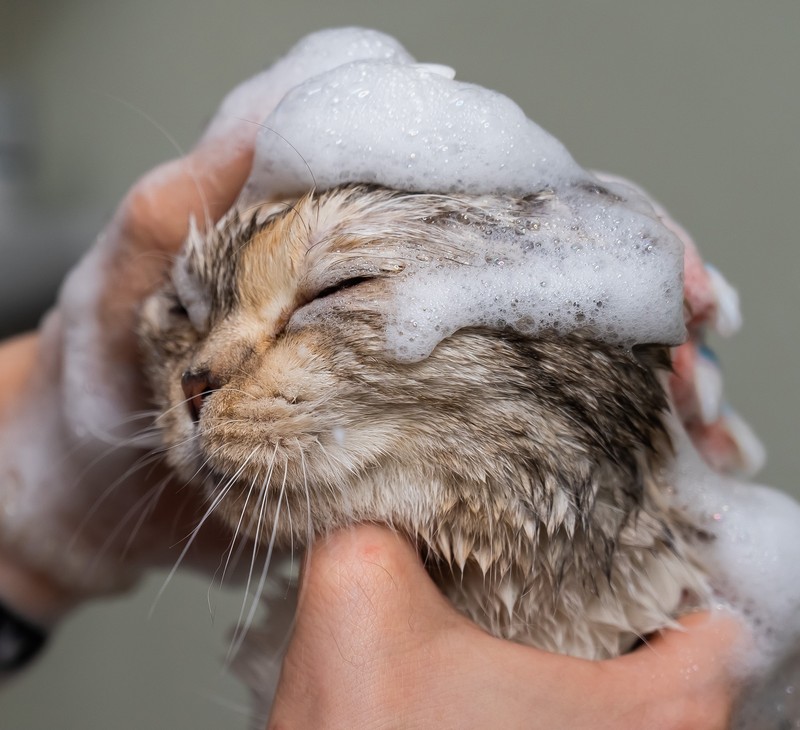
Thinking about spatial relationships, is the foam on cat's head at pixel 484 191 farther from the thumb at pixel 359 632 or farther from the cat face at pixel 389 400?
the thumb at pixel 359 632

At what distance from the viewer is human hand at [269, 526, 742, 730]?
0.72 m

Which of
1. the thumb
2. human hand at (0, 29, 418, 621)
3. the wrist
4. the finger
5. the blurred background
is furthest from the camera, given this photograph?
the blurred background

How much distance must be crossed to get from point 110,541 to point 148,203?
563mm

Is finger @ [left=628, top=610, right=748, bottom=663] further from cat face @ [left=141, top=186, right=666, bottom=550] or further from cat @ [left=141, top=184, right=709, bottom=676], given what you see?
cat face @ [left=141, top=186, right=666, bottom=550]

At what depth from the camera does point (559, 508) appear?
0.77 m

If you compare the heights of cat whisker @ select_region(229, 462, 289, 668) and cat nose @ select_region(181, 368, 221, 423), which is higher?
cat nose @ select_region(181, 368, 221, 423)

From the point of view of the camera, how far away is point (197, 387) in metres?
0.81

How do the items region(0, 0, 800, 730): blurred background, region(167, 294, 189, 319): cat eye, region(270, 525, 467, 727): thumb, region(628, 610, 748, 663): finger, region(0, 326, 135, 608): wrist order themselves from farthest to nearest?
region(0, 0, 800, 730): blurred background, region(0, 326, 135, 608): wrist, region(167, 294, 189, 319): cat eye, region(628, 610, 748, 663): finger, region(270, 525, 467, 727): thumb

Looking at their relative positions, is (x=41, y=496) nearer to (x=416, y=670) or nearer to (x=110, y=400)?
(x=110, y=400)

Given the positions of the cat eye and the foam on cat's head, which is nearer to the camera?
the foam on cat's head

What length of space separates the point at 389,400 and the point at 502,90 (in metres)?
0.76

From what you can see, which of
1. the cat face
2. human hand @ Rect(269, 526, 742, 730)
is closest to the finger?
human hand @ Rect(269, 526, 742, 730)

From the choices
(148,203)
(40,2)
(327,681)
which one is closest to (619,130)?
(148,203)

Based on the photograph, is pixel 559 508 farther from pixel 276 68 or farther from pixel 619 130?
pixel 619 130
